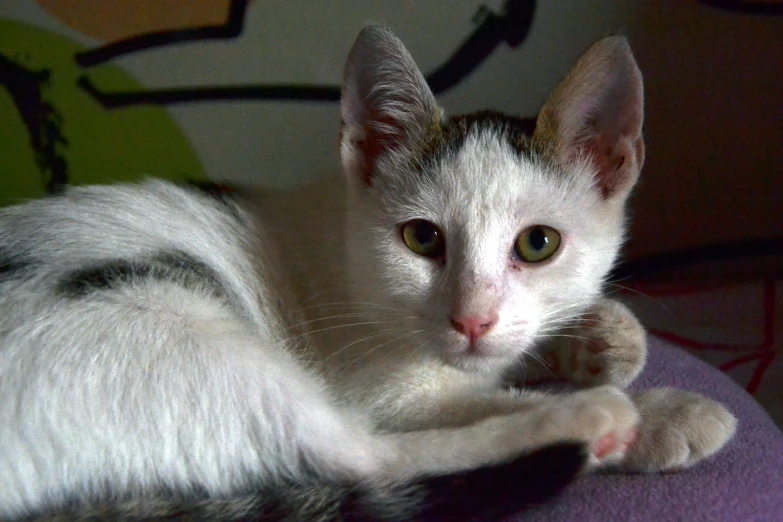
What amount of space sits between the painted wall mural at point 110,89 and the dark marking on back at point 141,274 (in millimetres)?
1092

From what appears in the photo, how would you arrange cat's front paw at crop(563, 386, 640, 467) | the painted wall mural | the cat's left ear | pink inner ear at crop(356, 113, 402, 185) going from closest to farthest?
cat's front paw at crop(563, 386, 640, 467) < the cat's left ear < pink inner ear at crop(356, 113, 402, 185) < the painted wall mural

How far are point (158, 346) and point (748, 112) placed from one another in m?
1.96

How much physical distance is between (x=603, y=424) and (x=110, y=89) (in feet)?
6.38

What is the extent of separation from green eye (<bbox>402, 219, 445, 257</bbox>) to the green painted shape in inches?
50.6

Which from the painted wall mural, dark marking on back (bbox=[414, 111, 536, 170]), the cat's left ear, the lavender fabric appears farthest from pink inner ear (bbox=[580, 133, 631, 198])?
the painted wall mural

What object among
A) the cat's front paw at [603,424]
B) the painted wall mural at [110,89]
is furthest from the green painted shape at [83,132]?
the cat's front paw at [603,424]

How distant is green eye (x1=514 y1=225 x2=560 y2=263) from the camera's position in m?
1.08

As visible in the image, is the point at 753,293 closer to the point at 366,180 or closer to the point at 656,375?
the point at 656,375

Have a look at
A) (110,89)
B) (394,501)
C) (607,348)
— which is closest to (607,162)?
(607,348)

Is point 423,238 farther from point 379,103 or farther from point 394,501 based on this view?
point 394,501

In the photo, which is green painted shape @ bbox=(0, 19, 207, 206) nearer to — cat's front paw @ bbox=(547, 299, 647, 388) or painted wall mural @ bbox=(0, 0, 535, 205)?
painted wall mural @ bbox=(0, 0, 535, 205)

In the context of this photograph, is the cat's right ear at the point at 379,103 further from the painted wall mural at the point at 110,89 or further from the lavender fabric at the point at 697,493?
the painted wall mural at the point at 110,89

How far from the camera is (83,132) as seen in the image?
2207 mm

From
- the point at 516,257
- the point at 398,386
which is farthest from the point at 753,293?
the point at 398,386
